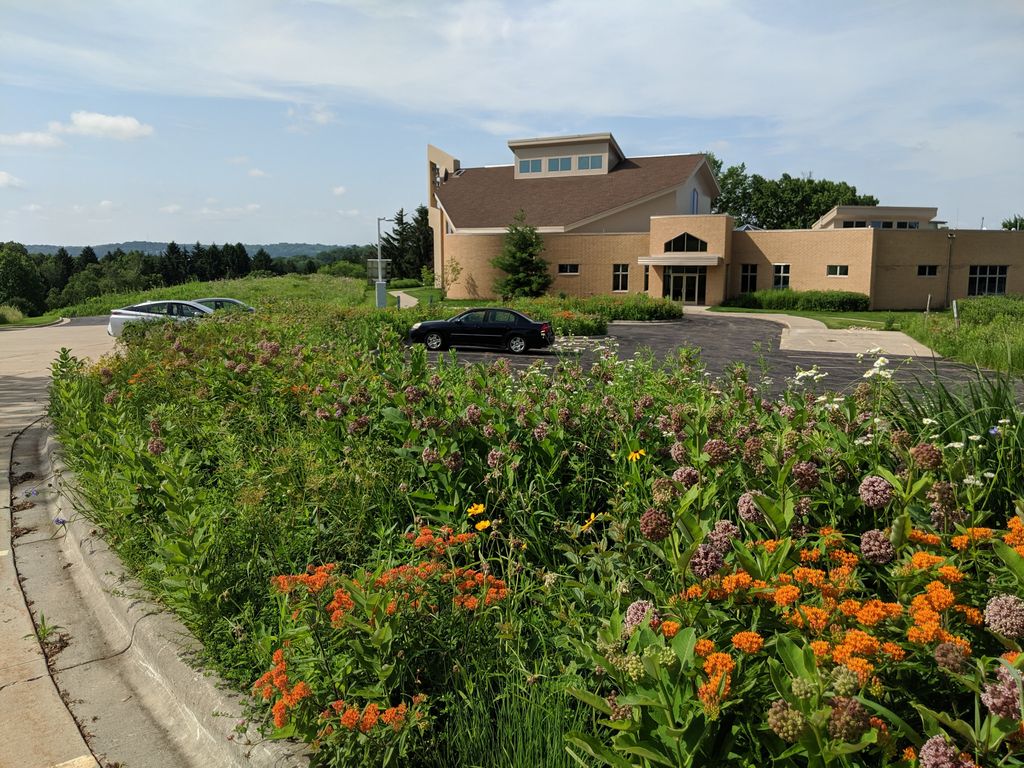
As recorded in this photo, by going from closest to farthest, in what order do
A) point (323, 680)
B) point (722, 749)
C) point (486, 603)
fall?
point (722, 749)
point (323, 680)
point (486, 603)

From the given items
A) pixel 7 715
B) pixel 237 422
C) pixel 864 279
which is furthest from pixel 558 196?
pixel 7 715

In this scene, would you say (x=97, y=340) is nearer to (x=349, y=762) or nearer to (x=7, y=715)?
(x=7, y=715)

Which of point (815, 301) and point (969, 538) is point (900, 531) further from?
point (815, 301)

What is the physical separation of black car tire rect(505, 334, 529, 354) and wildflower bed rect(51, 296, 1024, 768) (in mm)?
14618

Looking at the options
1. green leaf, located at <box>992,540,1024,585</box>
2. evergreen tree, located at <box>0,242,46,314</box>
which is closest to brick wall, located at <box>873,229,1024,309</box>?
green leaf, located at <box>992,540,1024,585</box>

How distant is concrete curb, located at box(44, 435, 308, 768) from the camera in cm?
284

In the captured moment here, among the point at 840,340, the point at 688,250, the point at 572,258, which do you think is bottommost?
the point at 840,340

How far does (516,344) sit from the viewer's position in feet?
67.8

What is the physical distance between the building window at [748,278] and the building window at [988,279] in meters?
12.0

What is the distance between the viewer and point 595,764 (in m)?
2.30

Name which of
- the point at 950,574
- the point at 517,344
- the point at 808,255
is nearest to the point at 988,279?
the point at 808,255

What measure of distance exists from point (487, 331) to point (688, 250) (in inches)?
937

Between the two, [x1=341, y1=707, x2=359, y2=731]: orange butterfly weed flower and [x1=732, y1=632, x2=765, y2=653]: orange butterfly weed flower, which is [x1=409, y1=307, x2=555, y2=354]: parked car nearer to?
[x1=341, y1=707, x2=359, y2=731]: orange butterfly weed flower

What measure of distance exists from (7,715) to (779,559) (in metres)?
3.51
